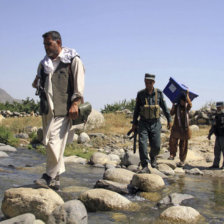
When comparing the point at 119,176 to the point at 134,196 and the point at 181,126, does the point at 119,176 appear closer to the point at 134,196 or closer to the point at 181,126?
the point at 134,196

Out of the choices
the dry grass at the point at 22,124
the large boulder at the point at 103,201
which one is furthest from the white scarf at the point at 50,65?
the dry grass at the point at 22,124

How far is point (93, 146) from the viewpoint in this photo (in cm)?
1346

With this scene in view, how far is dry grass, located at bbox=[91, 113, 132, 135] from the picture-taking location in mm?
16688

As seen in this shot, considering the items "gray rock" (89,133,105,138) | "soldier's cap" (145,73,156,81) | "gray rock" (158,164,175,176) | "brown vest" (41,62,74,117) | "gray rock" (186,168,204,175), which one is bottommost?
"gray rock" (186,168,204,175)

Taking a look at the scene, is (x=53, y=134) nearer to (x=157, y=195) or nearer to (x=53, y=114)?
(x=53, y=114)

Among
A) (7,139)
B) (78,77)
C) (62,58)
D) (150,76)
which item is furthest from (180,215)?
(7,139)

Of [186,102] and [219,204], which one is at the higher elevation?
[186,102]

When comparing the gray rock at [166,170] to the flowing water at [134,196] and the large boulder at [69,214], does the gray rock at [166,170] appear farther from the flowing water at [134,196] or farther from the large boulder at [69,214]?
the large boulder at [69,214]

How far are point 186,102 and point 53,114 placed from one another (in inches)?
210

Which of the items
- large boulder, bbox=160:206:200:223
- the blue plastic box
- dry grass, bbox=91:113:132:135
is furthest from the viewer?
dry grass, bbox=91:113:132:135

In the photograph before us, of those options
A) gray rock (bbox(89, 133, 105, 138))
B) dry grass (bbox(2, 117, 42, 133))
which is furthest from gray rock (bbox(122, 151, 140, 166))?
dry grass (bbox(2, 117, 42, 133))

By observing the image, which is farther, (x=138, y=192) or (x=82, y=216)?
(x=138, y=192)

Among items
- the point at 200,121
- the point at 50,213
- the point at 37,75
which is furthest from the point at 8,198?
the point at 200,121

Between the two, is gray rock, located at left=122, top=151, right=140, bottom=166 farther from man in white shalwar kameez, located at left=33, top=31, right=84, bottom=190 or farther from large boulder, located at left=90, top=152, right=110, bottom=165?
man in white shalwar kameez, located at left=33, top=31, right=84, bottom=190
